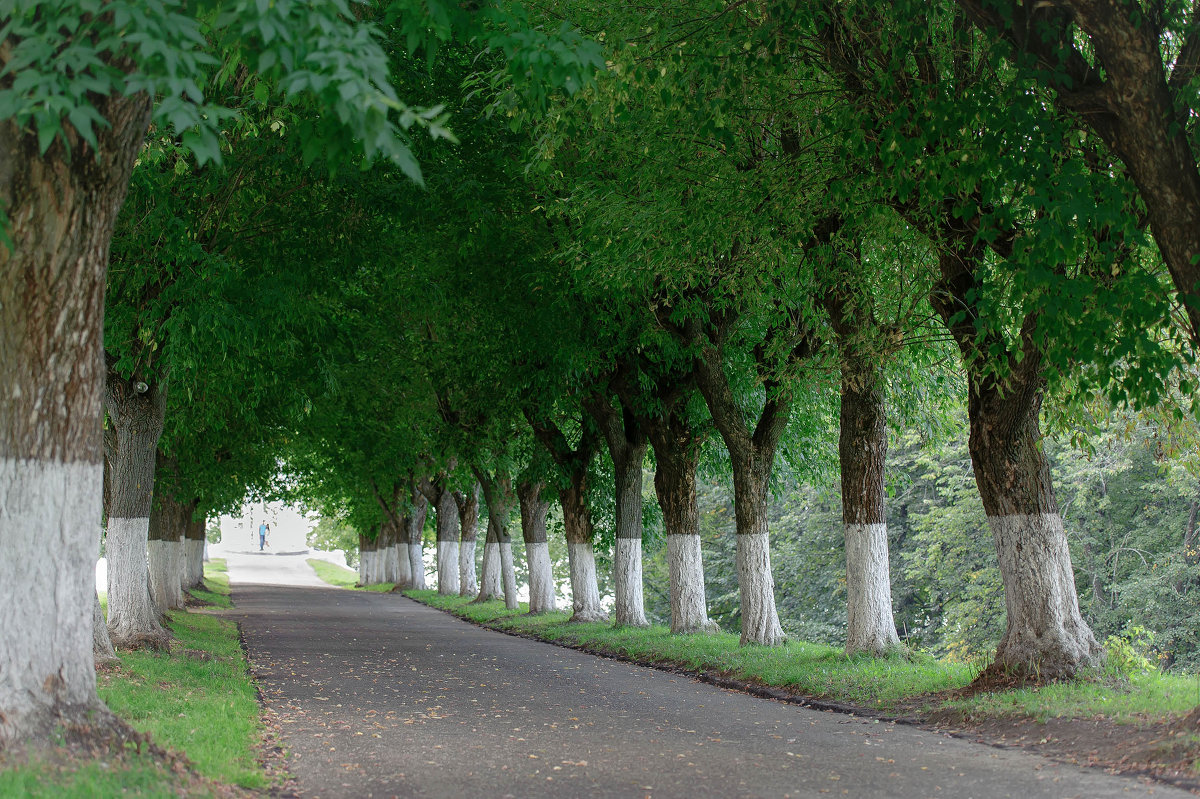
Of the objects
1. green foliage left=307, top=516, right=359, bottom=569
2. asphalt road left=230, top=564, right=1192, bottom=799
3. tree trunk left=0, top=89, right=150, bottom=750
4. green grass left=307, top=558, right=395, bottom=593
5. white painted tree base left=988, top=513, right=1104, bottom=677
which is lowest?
green grass left=307, top=558, right=395, bottom=593

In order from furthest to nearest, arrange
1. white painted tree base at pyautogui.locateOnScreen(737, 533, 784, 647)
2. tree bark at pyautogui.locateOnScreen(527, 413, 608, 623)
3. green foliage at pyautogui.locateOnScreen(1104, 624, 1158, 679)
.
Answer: tree bark at pyautogui.locateOnScreen(527, 413, 608, 623), white painted tree base at pyautogui.locateOnScreen(737, 533, 784, 647), green foliage at pyautogui.locateOnScreen(1104, 624, 1158, 679)

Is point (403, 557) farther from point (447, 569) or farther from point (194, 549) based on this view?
point (194, 549)

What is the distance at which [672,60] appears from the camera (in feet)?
33.6

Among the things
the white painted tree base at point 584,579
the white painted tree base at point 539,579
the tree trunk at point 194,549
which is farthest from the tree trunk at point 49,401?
the tree trunk at point 194,549

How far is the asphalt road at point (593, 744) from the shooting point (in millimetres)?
7062

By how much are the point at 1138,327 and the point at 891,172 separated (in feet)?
9.67

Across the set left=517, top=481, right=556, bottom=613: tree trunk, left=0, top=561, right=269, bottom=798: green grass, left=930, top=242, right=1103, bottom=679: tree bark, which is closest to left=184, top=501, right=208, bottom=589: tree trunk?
left=517, top=481, right=556, bottom=613: tree trunk

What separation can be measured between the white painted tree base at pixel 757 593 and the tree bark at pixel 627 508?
4.56 meters

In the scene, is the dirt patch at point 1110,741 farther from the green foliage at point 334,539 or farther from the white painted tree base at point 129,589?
the green foliage at point 334,539

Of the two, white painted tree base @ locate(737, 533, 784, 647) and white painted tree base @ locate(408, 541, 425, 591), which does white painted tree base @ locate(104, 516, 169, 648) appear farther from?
white painted tree base @ locate(408, 541, 425, 591)

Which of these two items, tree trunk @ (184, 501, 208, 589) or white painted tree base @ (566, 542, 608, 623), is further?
tree trunk @ (184, 501, 208, 589)

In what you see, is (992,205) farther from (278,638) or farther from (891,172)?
(278,638)

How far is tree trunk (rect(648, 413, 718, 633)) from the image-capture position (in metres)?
18.9

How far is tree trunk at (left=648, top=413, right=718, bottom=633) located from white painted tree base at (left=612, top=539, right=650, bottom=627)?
1869 mm
